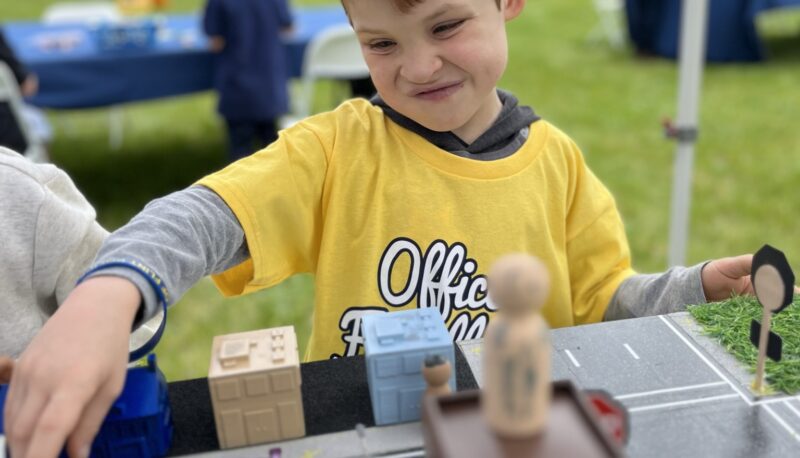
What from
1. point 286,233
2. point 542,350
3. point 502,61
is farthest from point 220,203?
point 542,350

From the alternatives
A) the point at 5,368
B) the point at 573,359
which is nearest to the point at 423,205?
the point at 573,359

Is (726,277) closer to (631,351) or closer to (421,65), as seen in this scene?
(631,351)

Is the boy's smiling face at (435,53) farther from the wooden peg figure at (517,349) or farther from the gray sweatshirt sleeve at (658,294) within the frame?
the wooden peg figure at (517,349)

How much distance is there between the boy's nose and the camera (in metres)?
0.91

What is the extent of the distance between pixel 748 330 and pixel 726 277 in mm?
103

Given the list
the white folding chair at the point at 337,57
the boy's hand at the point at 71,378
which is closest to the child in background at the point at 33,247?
the boy's hand at the point at 71,378

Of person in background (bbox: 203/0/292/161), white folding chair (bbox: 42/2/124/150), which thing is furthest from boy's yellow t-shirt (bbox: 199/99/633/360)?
white folding chair (bbox: 42/2/124/150)

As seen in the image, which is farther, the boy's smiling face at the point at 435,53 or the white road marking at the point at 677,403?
the boy's smiling face at the point at 435,53

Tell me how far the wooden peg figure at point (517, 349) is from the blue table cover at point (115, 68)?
121 inches

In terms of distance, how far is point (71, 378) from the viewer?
612 millimetres

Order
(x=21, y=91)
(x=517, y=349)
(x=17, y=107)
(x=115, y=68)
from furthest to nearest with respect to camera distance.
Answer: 1. (x=115, y=68)
2. (x=21, y=91)
3. (x=17, y=107)
4. (x=517, y=349)

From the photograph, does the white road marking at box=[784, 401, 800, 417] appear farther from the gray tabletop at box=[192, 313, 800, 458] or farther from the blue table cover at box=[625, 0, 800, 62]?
the blue table cover at box=[625, 0, 800, 62]

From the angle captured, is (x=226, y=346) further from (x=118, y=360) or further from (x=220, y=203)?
(x=220, y=203)

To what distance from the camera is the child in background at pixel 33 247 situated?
0.96 metres
